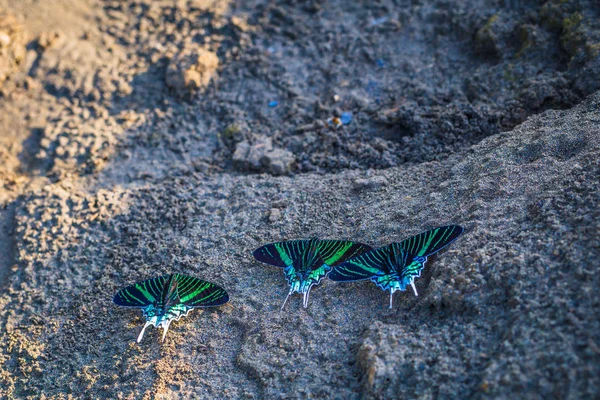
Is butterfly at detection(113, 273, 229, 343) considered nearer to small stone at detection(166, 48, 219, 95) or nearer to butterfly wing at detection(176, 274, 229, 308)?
butterfly wing at detection(176, 274, 229, 308)

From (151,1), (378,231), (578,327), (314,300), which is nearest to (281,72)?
(151,1)

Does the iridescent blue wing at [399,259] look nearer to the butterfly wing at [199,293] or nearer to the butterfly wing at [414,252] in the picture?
the butterfly wing at [414,252]

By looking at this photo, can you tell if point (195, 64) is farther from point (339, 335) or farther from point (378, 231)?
point (339, 335)

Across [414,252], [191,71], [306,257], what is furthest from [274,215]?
[191,71]

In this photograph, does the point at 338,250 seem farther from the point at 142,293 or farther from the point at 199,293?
the point at 142,293

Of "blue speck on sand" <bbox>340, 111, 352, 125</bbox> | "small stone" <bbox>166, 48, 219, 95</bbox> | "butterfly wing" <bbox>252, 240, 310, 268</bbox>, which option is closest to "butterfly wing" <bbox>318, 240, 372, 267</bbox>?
"butterfly wing" <bbox>252, 240, 310, 268</bbox>
